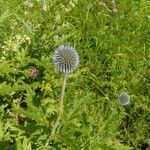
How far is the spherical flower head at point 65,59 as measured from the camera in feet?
9.19

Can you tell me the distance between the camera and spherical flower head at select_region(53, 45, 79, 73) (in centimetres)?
280

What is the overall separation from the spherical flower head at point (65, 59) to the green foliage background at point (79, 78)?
0.22 meters

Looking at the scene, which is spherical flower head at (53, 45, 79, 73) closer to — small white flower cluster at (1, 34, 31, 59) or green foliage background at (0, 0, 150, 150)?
green foliage background at (0, 0, 150, 150)

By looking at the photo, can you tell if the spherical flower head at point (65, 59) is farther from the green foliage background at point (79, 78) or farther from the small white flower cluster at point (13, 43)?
the small white flower cluster at point (13, 43)

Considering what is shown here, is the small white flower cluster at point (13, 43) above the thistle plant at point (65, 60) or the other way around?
above

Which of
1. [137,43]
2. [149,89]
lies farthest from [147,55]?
[149,89]

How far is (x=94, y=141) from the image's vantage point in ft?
9.37

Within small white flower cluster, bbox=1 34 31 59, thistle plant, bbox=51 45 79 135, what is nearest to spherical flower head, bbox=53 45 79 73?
thistle plant, bbox=51 45 79 135

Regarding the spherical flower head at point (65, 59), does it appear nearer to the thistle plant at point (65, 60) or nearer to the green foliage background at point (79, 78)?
the thistle plant at point (65, 60)

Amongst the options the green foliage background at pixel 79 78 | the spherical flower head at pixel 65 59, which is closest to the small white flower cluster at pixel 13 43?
the green foliage background at pixel 79 78

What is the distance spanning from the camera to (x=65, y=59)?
285 centimetres

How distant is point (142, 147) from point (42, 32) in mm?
1169

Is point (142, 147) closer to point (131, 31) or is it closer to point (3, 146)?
point (3, 146)

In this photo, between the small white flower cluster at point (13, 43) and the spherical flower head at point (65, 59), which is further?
the small white flower cluster at point (13, 43)
